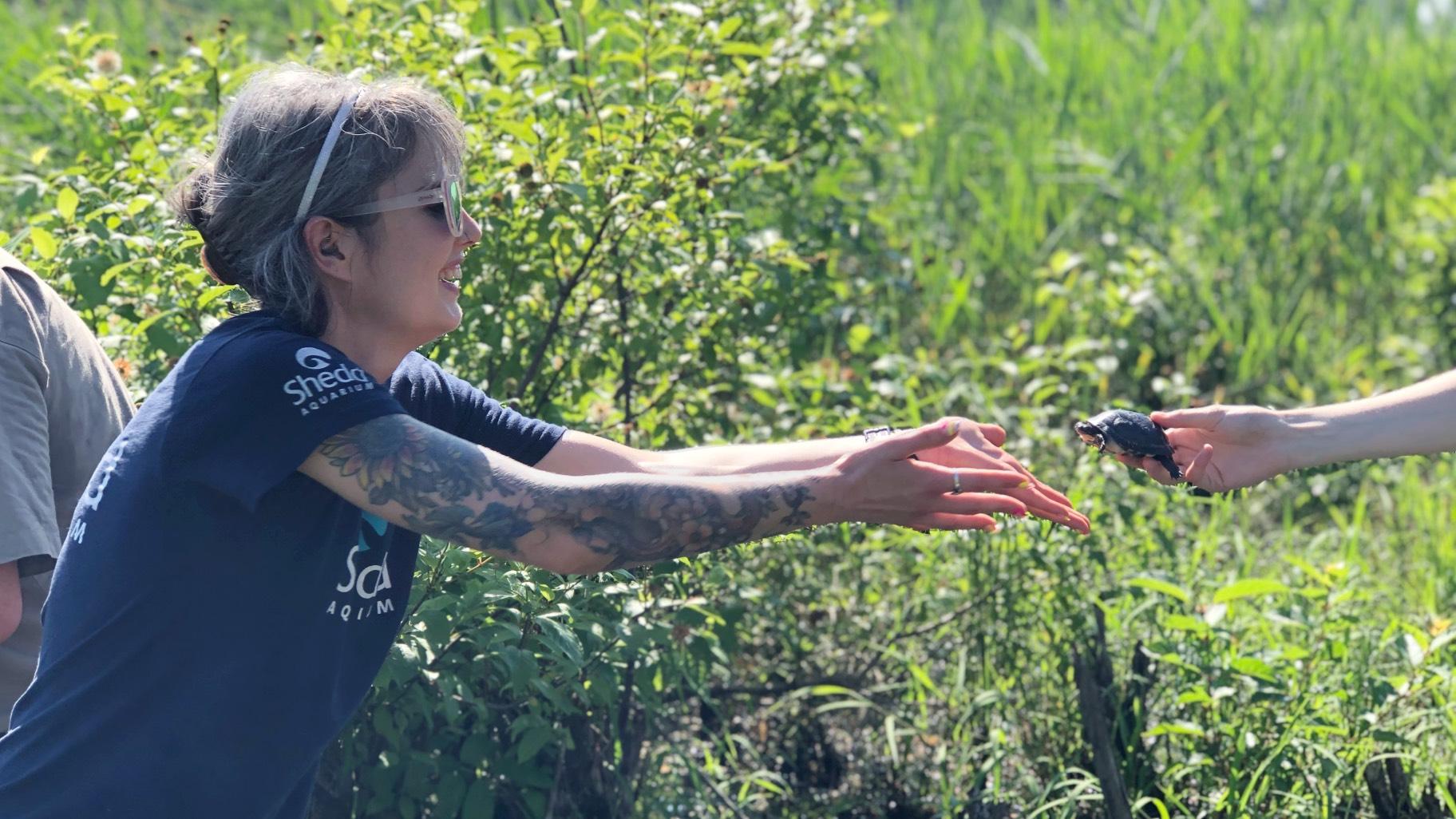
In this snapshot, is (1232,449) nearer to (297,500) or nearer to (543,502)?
(543,502)

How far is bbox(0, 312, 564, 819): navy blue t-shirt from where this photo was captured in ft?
5.55

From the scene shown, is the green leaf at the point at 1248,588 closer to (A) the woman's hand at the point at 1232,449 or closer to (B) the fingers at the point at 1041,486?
(A) the woman's hand at the point at 1232,449

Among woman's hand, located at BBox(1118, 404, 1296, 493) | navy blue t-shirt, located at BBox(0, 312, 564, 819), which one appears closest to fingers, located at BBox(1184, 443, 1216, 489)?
woman's hand, located at BBox(1118, 404, 1296, 493)

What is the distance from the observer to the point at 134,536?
172cm

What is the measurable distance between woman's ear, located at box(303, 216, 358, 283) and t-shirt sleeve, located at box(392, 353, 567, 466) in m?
0.28

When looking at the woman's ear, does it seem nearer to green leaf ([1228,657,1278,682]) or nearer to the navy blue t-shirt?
the navy blue t-shirt

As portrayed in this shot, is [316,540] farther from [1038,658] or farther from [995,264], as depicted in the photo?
[995,264]

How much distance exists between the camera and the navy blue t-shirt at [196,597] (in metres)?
1.69

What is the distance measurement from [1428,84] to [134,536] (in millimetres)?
6104

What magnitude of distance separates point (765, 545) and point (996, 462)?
1131 millimetres

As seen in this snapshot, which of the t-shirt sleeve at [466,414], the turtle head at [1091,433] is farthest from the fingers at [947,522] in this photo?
the t-shirt sleeve at [466,414]

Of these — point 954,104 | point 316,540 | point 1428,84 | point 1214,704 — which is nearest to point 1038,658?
point 1214,704

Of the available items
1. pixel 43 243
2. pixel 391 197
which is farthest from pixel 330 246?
pixel 43 243

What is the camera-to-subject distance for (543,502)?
1791 mm
